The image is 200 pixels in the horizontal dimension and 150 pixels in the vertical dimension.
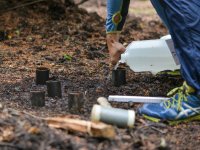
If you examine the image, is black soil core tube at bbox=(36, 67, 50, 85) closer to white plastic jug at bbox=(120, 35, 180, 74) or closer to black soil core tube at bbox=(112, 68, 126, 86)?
black soil core tube at bbox=(112, 68, 126, 86)

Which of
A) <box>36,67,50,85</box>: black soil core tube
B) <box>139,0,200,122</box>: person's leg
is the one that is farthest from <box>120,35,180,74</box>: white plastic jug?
<box>139,0,200,122</box>: person's leg

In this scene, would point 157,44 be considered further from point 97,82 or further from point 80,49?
point 80,49

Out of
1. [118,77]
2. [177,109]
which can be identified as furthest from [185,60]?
[118,77]

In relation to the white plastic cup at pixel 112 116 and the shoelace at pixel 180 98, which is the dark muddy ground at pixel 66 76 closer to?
the white plastic cup at pixel 112 116

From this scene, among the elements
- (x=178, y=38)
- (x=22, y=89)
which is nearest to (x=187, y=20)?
(x=178, y=38)

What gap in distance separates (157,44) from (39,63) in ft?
4.81

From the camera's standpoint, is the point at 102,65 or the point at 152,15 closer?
the point at 102,65

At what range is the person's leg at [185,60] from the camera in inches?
146

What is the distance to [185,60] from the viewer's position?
381 cm

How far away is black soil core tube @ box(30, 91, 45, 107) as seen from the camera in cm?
391

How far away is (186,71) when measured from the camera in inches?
150

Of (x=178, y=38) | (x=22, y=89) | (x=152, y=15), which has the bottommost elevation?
(x=22, y=89)

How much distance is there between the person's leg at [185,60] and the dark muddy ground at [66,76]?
0.11m

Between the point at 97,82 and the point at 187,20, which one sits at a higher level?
the point at 187,20
